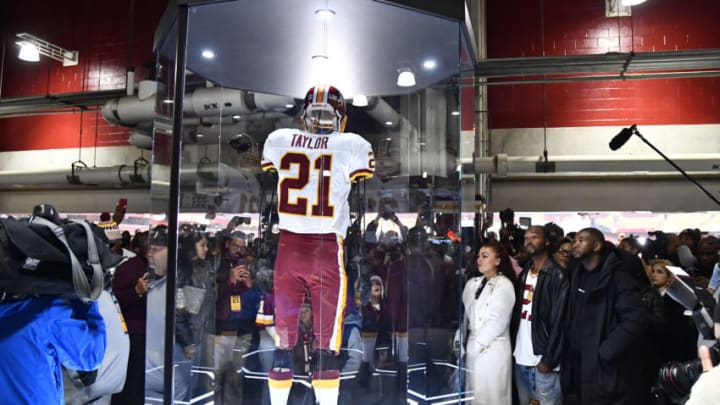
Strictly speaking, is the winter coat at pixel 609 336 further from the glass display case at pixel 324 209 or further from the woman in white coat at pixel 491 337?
the glass display case at pixel 324 209

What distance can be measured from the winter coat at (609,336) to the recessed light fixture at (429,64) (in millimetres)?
1607

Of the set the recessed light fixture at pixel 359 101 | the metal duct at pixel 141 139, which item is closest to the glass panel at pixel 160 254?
the recessed light fixture at pixel 359 101

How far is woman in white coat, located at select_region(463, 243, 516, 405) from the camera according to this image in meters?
3.44

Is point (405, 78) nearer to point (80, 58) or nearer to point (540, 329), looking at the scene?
point (540, 329)

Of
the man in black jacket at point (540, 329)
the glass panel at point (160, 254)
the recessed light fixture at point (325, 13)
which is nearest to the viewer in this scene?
the glass panel at point (160, 254)

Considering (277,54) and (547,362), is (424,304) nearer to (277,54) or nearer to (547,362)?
(547,362)

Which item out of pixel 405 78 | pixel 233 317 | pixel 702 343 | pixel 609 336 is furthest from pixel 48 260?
pixel 609 336

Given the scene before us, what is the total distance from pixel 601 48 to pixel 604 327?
5.25 metres

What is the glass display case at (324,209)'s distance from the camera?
2.72 metres

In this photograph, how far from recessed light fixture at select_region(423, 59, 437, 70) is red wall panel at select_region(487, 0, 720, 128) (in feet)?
15.4

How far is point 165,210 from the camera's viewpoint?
2.43m

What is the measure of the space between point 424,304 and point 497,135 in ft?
17.4

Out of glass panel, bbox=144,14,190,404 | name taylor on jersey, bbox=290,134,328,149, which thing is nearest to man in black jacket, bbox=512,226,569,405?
name taylor on jersey, bbox=290,134,328,149

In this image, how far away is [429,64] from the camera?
9.74 feet
